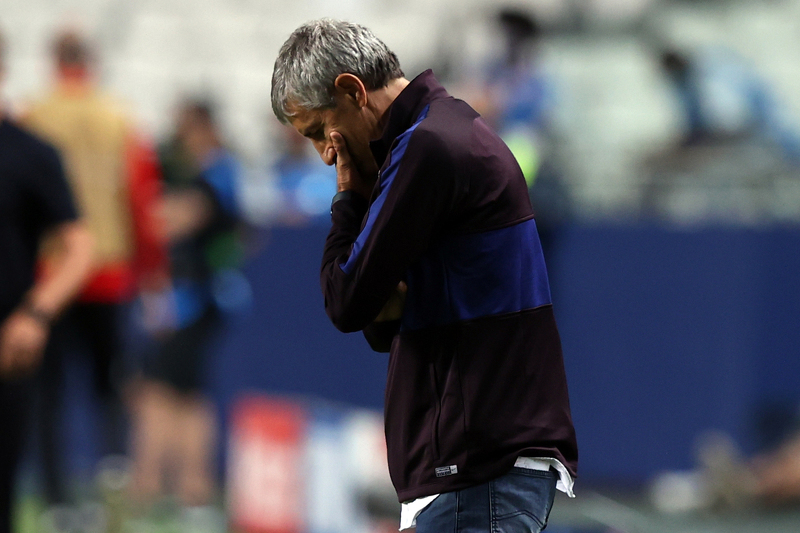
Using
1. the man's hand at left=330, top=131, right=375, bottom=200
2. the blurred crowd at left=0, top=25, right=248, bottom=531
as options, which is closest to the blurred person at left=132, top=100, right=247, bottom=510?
the blurred crowd at left=0, top=25, right=248, bottom=531

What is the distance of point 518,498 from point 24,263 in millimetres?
2624

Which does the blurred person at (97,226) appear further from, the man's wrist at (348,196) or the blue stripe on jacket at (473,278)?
the blue stripe on jacket at (473,278)

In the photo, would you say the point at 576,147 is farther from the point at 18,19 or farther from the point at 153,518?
the point at 18,19

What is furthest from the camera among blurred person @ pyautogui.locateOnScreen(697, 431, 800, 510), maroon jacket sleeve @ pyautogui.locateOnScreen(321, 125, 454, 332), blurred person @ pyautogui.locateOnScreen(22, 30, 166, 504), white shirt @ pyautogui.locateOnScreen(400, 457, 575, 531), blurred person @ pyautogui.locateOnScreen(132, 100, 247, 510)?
blurred person @ pyautogui.locateOnScreen(132, 100, 247, 510)

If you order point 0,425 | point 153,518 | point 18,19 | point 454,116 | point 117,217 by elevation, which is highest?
point 18,19

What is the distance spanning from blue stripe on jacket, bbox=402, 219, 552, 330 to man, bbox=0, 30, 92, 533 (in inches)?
90.7

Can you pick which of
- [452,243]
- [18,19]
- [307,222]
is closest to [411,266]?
[452,243]

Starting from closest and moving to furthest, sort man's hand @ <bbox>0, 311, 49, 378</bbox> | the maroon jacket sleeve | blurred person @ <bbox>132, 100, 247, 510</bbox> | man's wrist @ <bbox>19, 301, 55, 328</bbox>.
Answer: the maroon jacket sleeve, man's hand @ <bbox>0, 311, 49, 378</bbox>, man's wrist @ <bbox>19, 301, 55, 328</bbox>, blurred person @ <bbox>132, 100, 247, 510</bbox>

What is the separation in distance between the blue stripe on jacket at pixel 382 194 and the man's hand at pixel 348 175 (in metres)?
0.15

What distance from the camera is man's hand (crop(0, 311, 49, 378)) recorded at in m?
4.35

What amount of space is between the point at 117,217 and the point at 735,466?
11.7 ft

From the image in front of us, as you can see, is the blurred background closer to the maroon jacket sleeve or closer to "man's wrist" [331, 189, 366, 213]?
"man's wrist" [331, 189, 366, 213]

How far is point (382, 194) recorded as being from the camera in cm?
242

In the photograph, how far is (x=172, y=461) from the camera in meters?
7.66
